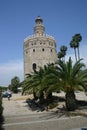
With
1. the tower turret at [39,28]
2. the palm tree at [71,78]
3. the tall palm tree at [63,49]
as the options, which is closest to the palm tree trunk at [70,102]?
the palm tree at [71,78]

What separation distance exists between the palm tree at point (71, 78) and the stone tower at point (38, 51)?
3362cm

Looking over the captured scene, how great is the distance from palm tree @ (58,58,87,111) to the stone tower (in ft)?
110

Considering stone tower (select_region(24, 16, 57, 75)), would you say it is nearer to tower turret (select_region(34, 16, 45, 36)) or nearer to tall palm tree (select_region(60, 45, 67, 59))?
tower turret (select_region(34, 16, 45, 36))

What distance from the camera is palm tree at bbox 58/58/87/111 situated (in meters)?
18.1

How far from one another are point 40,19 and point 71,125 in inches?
1866

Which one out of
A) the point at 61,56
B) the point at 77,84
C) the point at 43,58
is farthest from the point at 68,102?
the point at 61,56

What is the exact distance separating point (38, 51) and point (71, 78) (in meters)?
35.9

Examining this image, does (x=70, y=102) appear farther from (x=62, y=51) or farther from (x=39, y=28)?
(x=62, y=51)

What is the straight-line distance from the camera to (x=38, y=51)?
53.7 metres

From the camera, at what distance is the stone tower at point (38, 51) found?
53272 millimetres

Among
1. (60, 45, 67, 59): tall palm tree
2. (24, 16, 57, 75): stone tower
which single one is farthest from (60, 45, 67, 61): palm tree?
(24, 16, 57, 75): stone tower

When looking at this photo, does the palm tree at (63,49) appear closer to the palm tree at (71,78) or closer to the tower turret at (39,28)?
the tower turret at (39,28)

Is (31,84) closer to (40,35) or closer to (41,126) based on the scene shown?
(41,126)

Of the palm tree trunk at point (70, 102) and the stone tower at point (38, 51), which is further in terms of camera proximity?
the stone tower at point (38, 51)
